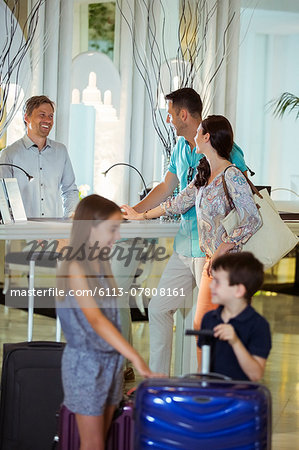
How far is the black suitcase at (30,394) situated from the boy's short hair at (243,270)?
0.90m

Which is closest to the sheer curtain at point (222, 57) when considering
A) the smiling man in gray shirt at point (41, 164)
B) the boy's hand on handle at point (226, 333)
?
the smiling man in gray shirt at point (41, 164)

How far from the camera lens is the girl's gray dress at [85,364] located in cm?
230

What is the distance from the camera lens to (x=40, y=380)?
9.69 feet

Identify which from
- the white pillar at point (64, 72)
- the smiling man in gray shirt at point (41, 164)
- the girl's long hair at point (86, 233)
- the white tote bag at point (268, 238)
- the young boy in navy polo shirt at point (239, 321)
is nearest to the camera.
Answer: the young boy in navy polo shirt at point (239, 321)

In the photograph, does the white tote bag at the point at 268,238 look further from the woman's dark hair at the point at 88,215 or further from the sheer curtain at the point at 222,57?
the sheer curtain at the point at 222,57

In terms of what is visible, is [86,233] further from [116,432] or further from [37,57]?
[37,57]

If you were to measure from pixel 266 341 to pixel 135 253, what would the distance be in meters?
1.40

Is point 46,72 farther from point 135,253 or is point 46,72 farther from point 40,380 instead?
point 40,380

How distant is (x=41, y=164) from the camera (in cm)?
436

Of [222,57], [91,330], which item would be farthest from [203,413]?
[222,57]

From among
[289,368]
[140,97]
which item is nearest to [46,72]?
[140,97]

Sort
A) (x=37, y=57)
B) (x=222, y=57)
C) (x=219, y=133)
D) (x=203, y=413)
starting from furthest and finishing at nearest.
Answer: (x=222, y=57), (x=37, y=57), (x=219, y=133), (x=203, y=413)

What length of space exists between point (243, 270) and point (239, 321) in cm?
15

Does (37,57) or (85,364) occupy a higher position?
(37,57)
